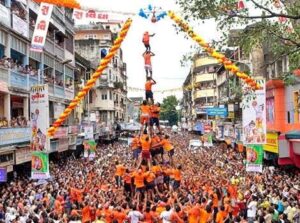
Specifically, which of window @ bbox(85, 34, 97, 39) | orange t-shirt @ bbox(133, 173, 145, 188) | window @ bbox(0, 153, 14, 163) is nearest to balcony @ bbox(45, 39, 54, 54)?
window @ bbox(0, 153, 14, 163)

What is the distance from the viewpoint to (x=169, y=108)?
142m

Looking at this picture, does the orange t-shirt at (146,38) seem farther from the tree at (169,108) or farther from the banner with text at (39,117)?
the tree at (169,108)

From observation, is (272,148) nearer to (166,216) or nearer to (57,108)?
(57,108)

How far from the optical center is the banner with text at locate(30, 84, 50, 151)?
21719mm

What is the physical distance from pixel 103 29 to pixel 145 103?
163 ft

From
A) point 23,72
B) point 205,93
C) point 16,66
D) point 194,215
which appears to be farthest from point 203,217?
point 205,93

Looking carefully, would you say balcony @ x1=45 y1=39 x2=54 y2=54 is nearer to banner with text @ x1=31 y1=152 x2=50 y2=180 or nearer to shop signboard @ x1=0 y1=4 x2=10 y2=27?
shop signboard @ x1=0 y1=4 x2=10 y2=27

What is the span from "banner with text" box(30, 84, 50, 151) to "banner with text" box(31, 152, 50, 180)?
0.33 meters

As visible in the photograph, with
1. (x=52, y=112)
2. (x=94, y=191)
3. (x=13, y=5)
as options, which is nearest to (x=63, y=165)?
(x=52, y=112)

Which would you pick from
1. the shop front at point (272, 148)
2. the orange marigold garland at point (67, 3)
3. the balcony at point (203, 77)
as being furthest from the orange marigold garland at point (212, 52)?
the balcony at point (203, 77)

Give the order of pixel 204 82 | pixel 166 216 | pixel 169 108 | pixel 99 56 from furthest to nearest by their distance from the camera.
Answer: pixel 169 108 → pixel 204 82 → pixel 99 56 → pixel 166 216

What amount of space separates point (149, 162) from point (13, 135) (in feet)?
22.0

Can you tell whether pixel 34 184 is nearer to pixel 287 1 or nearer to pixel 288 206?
pixel 288 206

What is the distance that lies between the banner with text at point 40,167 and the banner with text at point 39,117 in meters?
0.33
